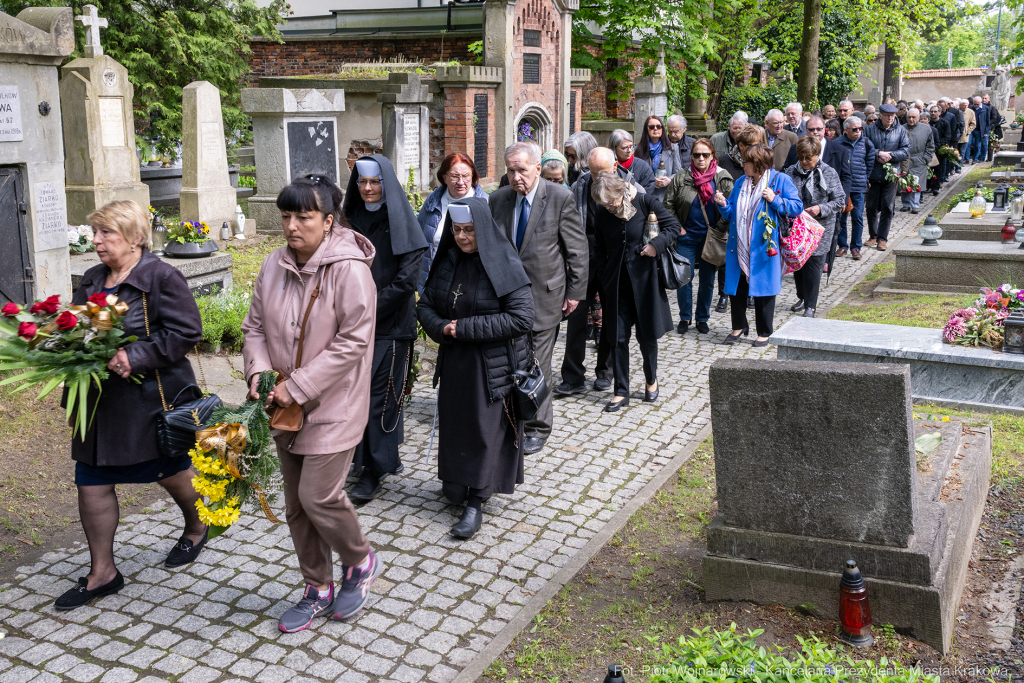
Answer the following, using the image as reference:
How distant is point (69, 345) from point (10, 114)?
4.06 m

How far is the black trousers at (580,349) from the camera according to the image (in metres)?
7.71

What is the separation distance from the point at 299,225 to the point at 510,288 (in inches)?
57.8

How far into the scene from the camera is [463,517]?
18.0ft

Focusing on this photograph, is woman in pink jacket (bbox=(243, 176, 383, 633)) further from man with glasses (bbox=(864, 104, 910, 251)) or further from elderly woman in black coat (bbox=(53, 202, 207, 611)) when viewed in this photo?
man with glasses (bbox=(864, 104, 910, 251))

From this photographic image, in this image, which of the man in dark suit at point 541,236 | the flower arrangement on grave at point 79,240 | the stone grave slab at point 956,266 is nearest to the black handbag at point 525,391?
the man in dark suit at point 541,236

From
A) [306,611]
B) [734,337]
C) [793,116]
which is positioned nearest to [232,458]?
[306,611]

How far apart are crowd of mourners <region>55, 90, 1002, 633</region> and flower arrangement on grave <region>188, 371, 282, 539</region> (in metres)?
0.10

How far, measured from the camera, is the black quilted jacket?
5.30 meters

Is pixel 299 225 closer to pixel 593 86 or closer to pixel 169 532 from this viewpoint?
pixel 169 532

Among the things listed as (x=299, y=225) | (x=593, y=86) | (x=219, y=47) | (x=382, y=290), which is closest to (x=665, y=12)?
(x=593, y=86)

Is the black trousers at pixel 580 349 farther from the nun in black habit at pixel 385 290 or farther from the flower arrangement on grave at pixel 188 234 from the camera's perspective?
the flower arrangement on grave at pixel 188 234

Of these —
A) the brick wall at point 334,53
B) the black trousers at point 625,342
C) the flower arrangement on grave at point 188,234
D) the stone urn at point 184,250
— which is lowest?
the black trousers at point 625,342

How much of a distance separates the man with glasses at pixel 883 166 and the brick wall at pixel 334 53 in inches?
468

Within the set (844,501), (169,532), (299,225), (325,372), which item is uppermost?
(299,225)
